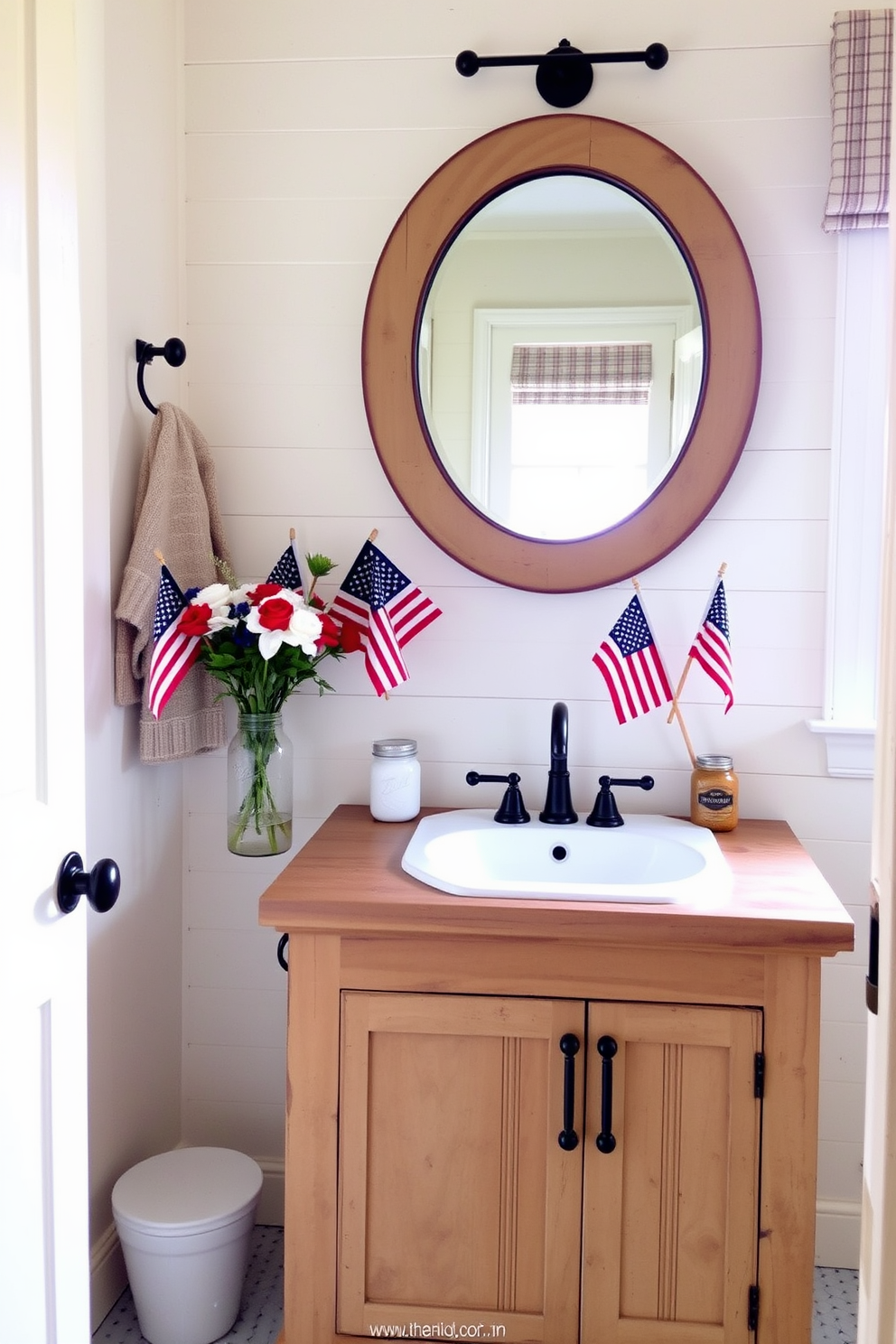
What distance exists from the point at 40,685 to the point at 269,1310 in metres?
1.42

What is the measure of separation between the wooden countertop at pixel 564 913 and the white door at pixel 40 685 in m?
0.47

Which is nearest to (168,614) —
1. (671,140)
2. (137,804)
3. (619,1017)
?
(137,804)

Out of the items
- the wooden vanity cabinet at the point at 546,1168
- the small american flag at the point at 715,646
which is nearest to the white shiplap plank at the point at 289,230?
the small american flag at the point at 715,646

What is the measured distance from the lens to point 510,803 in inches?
78.1

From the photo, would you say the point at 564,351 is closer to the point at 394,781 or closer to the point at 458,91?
the point at 458,91

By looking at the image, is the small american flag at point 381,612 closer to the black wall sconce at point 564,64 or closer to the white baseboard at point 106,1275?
the black wall sconce at point 564,64

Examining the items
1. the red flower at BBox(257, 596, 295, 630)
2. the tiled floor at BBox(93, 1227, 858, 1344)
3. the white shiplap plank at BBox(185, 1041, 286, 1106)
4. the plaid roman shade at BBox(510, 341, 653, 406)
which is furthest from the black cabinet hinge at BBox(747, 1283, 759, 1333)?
the plaid roman shade at BBox(510, 341, 653, 406)

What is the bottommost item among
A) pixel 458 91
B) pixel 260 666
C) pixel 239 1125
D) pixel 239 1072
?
pixel 239 1125

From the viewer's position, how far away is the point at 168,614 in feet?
6.11

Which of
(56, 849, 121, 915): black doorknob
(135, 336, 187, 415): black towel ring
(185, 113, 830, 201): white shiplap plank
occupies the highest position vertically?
(185, 113, 830, 201): white shiplap plank

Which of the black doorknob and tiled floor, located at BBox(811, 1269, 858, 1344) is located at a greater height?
the black doorknob

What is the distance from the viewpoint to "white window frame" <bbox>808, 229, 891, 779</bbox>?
1.99m

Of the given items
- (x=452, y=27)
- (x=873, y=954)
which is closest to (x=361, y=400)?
(x=452, y=27)

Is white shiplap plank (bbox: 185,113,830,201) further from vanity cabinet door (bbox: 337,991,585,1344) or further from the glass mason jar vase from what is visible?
vanity cabinet door (bbox: 337,991,585,1344)
